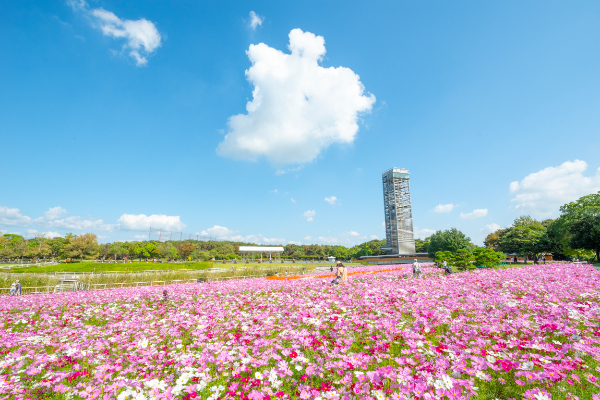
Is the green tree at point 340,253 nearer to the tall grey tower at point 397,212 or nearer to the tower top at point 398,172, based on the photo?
the tall grey tower at point 397,212

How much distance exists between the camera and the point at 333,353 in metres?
3.96

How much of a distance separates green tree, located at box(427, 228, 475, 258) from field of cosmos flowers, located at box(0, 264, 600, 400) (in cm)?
4223

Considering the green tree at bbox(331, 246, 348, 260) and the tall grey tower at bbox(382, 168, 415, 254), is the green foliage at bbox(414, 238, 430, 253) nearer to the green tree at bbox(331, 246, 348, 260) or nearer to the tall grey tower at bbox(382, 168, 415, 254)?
the tall grey tower at bbox(382, 168, 415, 254)

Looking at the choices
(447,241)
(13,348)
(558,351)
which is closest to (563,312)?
(558,351)

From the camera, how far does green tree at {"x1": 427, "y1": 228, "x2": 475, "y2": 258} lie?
149ft

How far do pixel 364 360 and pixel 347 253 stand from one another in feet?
328

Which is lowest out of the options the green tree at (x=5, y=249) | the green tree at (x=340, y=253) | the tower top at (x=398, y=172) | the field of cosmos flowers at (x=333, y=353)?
the green tree at (x=340, y=253)

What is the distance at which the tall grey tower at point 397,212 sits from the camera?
242 feet

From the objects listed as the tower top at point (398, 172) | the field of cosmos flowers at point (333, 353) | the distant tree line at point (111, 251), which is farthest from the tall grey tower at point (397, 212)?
the field of cosmos flowers at point (333, 353)

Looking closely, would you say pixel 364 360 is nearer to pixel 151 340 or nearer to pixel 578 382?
pixel 578 382

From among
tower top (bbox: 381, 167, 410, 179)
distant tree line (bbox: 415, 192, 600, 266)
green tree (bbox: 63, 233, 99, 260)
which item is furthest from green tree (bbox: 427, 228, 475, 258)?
green tree (bbox: 63, 233, 99, 260)

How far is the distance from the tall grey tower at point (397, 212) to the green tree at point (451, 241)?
71.5 ft

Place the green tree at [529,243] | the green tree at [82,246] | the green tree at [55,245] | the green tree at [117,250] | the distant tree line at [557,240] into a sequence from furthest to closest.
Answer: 1. the green tree at [117,250]
2. the green tree at [55,245]
3. the green tree at [82,246]
4. the green tree at [529,243]
5. the distant tree line at [557,240]

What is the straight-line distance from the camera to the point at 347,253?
10056cm
